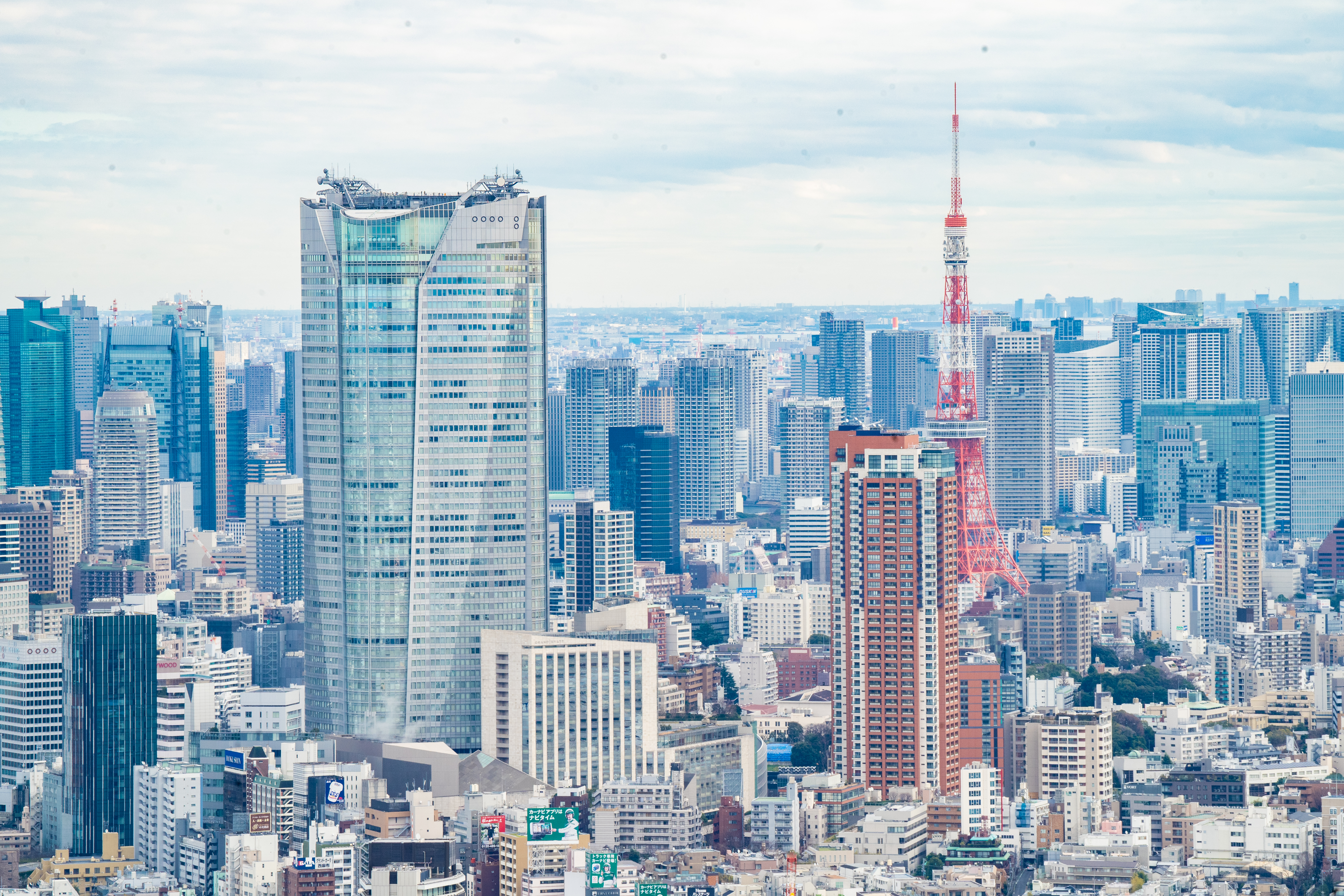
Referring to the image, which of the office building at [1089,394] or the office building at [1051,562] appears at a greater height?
the office building at [1089,394]

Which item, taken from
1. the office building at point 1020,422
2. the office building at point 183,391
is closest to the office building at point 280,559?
the office building at point 183,391

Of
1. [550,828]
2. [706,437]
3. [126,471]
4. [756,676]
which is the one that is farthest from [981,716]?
[706,437]

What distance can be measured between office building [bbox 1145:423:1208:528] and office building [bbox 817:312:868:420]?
42.8 ft

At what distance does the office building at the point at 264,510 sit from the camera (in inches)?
2955

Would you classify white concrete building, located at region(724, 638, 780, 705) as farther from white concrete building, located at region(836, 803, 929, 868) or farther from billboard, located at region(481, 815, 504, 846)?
billboard, located at region(481, 815, 504, 846)

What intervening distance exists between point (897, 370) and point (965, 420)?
125 ft

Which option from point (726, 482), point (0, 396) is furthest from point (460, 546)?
point (726, 482)

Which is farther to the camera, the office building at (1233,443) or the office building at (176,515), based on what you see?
the office building at (1233,443)

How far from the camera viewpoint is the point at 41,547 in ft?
219

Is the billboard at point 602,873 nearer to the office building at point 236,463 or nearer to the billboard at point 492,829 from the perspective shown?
the billboard at point 492,829

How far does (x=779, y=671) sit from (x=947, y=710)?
46.6 feet

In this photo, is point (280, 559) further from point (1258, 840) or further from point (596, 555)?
point (1258, 840)

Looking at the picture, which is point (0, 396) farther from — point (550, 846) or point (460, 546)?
point (550, 846)

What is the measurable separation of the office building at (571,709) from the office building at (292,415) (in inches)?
1474
